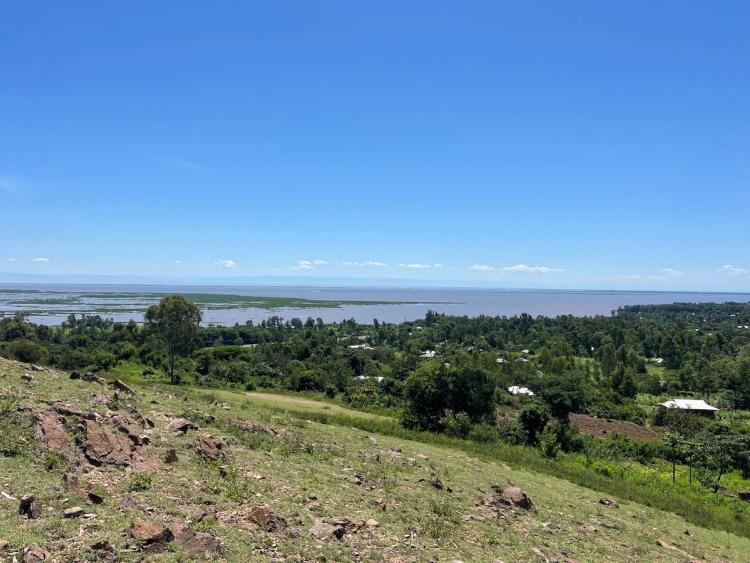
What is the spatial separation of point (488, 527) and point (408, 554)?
10.0 feet

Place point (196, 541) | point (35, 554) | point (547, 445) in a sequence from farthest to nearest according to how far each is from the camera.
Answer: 1. point (547, 445)
2. point (196, 541)
3. point (35, 554)

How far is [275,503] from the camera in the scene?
9.53 m

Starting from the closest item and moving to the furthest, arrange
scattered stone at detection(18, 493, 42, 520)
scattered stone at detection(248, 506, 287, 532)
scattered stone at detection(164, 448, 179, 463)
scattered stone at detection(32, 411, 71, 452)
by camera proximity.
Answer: scattered stone at detection(18, 493, 42, 520) → scattered stone at detection(248, 506, 287, 532) → scattered stone at detection(32, 411, 71, 452) → scattered stone at detection(164, 448, 179, 463)

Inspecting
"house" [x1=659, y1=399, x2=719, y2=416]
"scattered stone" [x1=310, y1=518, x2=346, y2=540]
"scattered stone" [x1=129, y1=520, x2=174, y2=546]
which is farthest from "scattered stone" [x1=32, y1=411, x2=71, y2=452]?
"house" [x1=659, y1=399, x2=719, y2=416]

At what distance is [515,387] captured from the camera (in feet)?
240

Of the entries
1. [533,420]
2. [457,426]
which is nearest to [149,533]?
[457,426]

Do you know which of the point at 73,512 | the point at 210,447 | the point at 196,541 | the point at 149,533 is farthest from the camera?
the point at 210,447

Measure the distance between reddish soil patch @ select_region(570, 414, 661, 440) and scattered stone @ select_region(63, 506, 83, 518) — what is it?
4917cm

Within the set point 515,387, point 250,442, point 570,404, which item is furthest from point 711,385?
point 250,442

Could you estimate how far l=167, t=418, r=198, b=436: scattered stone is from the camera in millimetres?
12580

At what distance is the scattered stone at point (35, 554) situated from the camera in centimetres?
625

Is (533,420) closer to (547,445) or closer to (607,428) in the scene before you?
(547,445)

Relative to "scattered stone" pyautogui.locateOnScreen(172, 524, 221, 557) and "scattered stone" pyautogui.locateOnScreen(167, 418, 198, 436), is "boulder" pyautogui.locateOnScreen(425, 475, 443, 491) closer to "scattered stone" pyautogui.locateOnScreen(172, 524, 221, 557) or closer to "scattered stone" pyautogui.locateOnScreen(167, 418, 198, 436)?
"scattered stone" pyautogui.locateOnScreen(167, 418, 198, 436)

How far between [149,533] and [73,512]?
1351 millimetres
